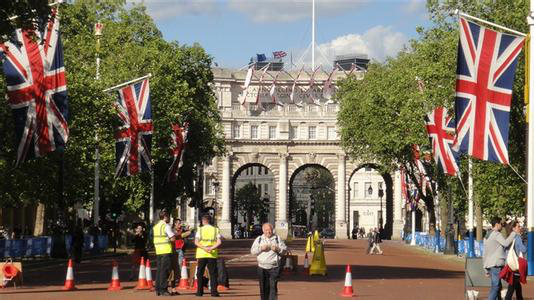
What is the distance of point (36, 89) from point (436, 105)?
23.4 metres

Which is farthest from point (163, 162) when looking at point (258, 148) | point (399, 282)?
point (258, 148)

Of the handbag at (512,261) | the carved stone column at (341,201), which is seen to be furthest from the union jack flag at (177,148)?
the carved stone column at (341,201)

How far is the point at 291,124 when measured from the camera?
173 metres

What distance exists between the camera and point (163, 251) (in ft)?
107

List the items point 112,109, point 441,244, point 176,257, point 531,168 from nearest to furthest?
point 176,257, point 531,168, point 112,109, point 441,244

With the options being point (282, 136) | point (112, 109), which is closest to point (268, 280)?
point (112, 109)

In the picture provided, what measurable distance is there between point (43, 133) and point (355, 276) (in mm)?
11568

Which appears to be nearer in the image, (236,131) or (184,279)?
(184,279)

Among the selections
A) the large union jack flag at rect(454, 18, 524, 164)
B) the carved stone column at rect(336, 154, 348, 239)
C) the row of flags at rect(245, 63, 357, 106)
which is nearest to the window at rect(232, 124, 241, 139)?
the row of flags at rect(245, 63, 357, 106)

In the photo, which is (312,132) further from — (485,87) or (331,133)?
(485,87)

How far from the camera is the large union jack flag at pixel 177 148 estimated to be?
75.6 meters

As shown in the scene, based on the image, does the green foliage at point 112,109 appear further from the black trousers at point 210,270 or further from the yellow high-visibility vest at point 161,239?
the black trousers at point 210,270

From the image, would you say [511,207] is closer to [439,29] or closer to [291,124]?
[439,29]

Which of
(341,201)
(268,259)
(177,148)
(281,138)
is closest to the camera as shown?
(268,259)
